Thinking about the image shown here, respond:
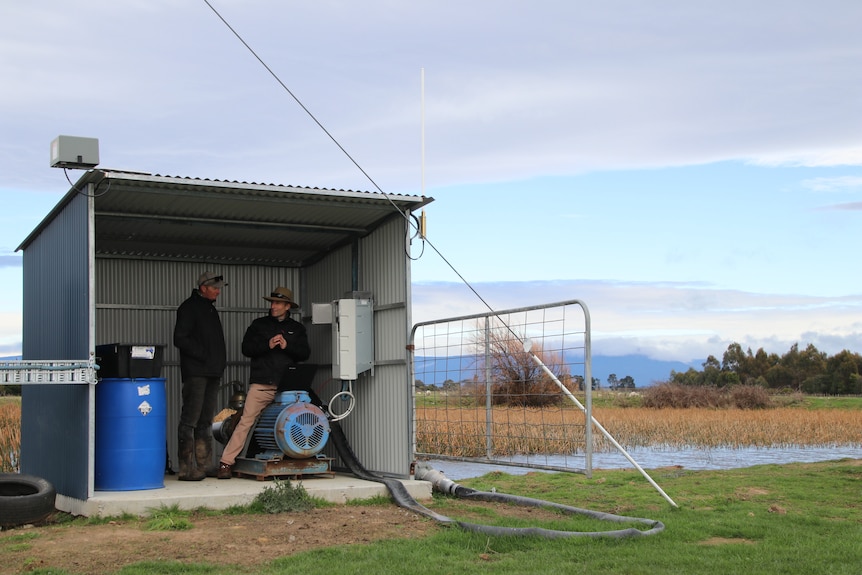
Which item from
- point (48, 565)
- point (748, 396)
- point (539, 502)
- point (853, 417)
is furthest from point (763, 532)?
point (748, 396)

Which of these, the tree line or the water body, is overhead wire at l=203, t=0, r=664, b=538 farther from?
the tree line

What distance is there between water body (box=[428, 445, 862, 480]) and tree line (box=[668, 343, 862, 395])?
33.1 m

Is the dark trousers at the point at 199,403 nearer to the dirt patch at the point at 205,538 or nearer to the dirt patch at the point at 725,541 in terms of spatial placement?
the dirt patch at the point at 205,538

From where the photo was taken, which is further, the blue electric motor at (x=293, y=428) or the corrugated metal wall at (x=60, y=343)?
the blue electric motor at (x=293, y=428)

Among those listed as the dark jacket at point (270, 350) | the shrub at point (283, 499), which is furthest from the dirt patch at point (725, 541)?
the dark jacket at point (270, 350)

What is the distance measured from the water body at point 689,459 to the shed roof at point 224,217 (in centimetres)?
518

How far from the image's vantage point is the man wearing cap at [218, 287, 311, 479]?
1015cm

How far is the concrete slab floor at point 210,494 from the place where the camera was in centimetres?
834

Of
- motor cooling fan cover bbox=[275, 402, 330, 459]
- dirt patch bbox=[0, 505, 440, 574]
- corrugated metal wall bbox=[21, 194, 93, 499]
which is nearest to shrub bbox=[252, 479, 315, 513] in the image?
dirt patch bbox=[0, 505, 440, 574]

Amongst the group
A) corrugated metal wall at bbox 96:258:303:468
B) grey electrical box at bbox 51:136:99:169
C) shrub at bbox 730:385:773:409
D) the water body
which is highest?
grey electrical box at bbox 51:136:99:169

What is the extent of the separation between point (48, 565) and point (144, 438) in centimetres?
245

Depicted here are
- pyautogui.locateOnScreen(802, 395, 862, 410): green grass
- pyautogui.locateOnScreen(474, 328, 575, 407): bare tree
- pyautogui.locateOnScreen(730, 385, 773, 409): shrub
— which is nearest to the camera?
pyautogui.locateOnScreen(474, 328, 575, 407): bare tree

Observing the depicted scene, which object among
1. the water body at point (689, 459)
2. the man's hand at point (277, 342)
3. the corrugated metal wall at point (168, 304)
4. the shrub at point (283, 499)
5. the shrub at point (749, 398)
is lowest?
the water body at point (689, 459)

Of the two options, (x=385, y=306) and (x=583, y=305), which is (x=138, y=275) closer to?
(x=385, y=306)
